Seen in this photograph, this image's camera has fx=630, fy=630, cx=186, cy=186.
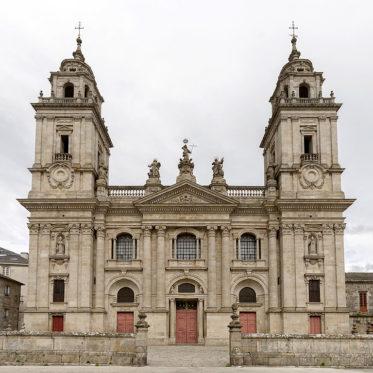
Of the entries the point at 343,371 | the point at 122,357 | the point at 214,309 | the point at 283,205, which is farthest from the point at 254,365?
the point at 283,205

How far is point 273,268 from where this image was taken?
49.4m

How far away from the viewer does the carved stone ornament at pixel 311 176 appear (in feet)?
164

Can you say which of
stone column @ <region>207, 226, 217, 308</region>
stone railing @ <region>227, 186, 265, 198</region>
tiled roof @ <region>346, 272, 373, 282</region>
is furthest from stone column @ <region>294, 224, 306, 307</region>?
tiled roof @ <region>346, 272, 373, 282</region>

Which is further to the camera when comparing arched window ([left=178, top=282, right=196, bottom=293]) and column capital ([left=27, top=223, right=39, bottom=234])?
arched window ([left=178, top=282, right=196, bottom=293])

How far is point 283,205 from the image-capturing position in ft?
162

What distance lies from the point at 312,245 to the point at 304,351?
17896 millimetres

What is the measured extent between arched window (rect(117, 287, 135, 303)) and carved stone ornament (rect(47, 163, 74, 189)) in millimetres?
9360

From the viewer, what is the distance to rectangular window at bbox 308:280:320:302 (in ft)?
158

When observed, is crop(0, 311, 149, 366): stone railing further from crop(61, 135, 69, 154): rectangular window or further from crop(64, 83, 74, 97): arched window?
crop(64, 83, 74, 97): arched window

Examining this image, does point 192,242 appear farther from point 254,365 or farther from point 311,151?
point 254,365

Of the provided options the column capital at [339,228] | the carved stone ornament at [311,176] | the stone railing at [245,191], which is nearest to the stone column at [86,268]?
the stone railing at [245,191]

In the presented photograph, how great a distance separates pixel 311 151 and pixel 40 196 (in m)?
22.1

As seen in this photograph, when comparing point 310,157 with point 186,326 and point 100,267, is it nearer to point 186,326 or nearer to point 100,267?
point 186,326

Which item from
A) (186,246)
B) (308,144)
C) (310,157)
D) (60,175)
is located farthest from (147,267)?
(308,144)
